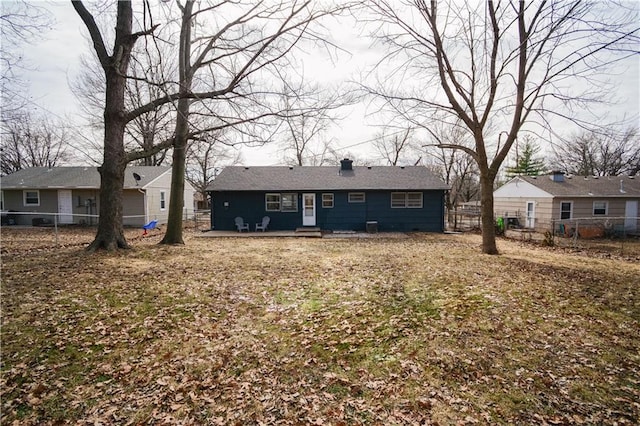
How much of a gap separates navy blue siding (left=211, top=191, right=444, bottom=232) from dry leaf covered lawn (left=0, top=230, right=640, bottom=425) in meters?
11.5

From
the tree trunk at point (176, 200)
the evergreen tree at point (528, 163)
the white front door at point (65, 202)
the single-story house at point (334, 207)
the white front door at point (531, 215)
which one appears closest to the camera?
the tree trunk at point (176, 200)

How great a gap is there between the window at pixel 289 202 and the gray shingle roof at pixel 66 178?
908 cm

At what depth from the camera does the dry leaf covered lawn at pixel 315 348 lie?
3238mm

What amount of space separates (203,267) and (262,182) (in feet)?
38.2

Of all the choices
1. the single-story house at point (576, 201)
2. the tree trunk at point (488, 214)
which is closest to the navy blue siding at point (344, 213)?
the tree trunk at point (488, 214)

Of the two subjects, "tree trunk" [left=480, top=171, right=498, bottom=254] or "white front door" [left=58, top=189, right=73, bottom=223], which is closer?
"tree trunk" [left=480, top=171, right=498, bottom=254]

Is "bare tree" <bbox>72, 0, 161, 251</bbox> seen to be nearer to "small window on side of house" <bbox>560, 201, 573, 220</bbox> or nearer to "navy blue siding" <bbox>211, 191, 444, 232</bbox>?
"navy blue siding" <bbox>211, 191, 444, 232</bbox>

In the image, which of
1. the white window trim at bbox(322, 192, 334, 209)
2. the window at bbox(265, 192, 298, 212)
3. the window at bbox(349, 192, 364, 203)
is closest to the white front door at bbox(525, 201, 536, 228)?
the window at bbox(349, 192, 364, 203)

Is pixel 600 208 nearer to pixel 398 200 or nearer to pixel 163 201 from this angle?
pixel 398 200

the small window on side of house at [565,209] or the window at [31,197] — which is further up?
the window at [31,197]

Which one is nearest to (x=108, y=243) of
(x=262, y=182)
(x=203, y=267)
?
(x=203, y=267)

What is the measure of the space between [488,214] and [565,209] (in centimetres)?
1423

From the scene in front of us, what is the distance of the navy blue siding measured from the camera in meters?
19.1

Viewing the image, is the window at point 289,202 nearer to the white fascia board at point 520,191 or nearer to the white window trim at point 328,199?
the white window trim at point 328,199
